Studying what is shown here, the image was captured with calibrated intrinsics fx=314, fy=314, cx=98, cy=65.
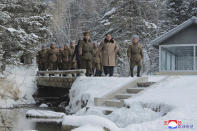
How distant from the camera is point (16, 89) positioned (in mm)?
16172

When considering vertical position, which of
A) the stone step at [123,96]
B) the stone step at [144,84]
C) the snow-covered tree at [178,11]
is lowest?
the stone step at [123,96]

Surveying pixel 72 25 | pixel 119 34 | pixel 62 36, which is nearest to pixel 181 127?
pixel 119 34

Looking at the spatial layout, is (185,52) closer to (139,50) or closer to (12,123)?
(139,50)

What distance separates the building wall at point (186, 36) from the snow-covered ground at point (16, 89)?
8.62 meters

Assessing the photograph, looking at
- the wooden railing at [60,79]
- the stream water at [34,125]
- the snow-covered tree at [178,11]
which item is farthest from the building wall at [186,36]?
the snow-covered tree at [178,11]

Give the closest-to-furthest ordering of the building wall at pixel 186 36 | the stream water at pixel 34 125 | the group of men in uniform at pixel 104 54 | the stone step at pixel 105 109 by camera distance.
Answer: the stone step at pixel 105 109 → the stream water at pixel 34 125 → the group of men in uniform at pixel 104 54 → the building wall at pixel 186 36

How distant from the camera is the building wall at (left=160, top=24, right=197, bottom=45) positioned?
720 inches

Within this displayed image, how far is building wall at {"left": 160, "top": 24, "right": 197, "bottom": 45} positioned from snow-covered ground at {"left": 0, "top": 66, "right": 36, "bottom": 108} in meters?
8.62

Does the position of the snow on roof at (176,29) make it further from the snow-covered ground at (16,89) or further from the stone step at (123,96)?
the stone step at (123,96)

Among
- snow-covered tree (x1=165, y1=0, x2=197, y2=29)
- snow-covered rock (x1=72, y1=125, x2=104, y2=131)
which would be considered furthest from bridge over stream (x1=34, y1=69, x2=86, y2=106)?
snow-covered tree (x1=165, y1=0, x2=197, y2=29)

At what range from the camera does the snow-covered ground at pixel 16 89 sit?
601 inches

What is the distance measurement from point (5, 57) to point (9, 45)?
804mm

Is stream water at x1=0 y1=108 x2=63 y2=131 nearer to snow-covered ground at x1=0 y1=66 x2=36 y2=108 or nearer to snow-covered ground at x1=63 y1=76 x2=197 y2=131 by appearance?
snow-covered ground at x1=63 y1=76 x2=197 y2=131

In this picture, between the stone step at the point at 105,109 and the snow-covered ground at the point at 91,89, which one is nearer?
the stone step at the point at 105,109
